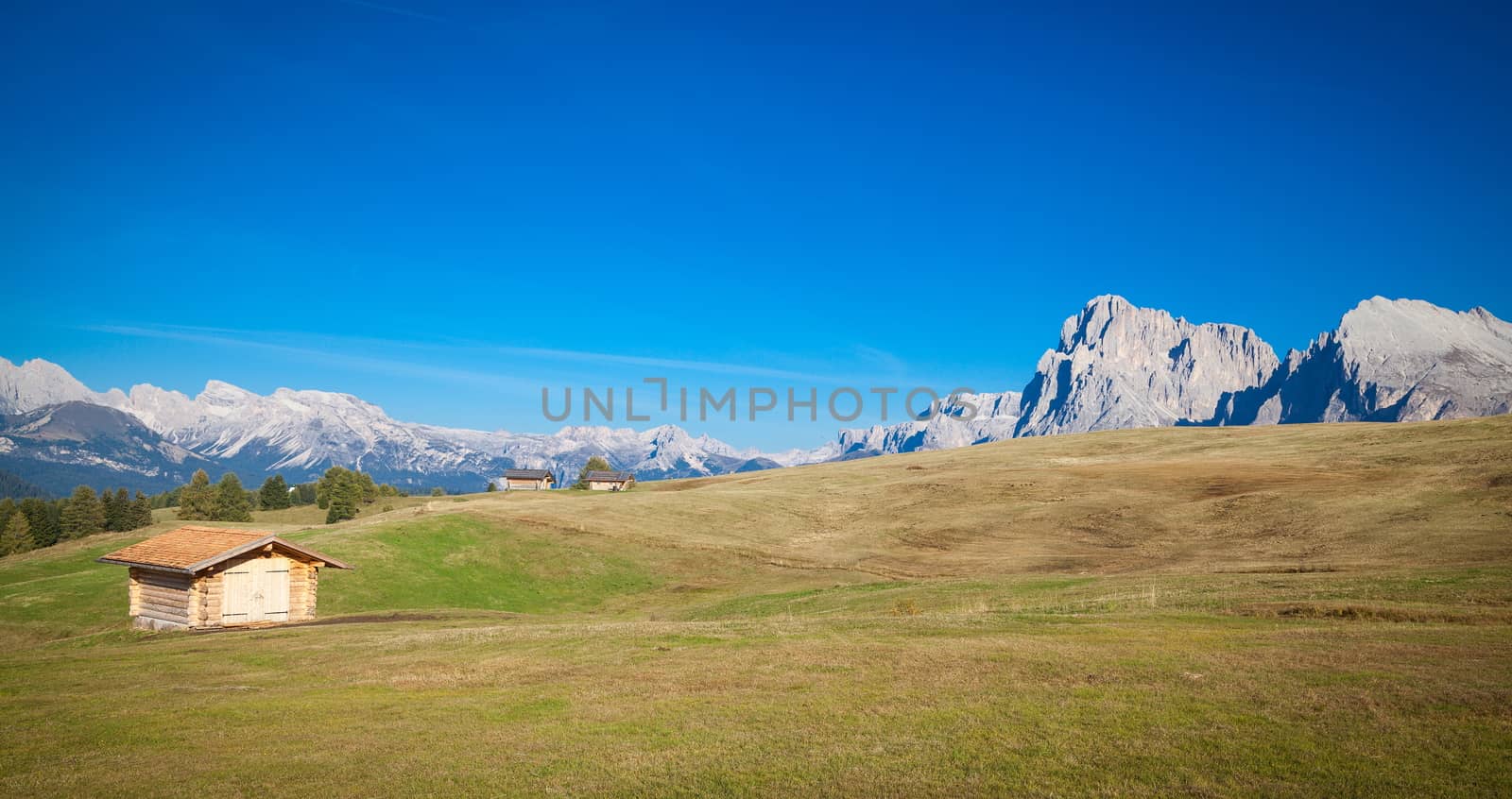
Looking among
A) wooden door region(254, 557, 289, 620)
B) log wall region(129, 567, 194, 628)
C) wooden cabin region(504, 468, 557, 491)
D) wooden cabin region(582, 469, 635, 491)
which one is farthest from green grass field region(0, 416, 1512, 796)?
wooden cabin region(504, 468, 557, 491)

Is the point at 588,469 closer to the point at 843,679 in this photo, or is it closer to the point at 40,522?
the point at 40,522

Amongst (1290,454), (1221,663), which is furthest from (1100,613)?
(1290,454)

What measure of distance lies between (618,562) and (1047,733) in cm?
5474

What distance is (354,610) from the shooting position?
5369 cm

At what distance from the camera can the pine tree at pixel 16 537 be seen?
119 m

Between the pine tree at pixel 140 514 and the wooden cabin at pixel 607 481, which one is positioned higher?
the wooden cabin at pixel 607 481

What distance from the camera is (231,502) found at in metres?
149

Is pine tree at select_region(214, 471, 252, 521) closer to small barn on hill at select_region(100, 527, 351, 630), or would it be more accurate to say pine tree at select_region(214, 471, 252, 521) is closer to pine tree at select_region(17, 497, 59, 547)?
pine tree at select_region(17, 497, 59, 547)

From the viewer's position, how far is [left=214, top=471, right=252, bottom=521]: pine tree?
468 feet

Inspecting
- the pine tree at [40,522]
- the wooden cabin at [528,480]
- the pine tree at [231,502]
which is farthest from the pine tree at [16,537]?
the wooden cabin at [528,480]

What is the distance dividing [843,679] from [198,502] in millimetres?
166173

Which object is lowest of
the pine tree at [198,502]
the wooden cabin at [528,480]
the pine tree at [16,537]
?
the pine tree at [16,537]

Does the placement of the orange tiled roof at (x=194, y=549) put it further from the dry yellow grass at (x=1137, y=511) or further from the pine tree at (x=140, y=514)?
the pine tree at (x=140, y=514)

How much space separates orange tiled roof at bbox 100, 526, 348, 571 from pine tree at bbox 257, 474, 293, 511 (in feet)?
446
